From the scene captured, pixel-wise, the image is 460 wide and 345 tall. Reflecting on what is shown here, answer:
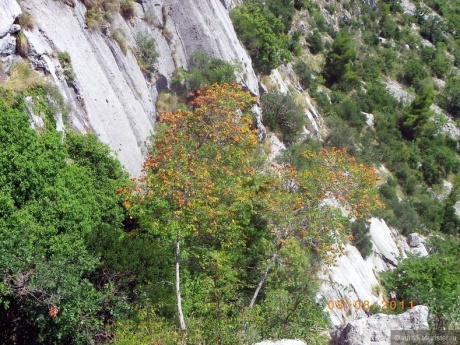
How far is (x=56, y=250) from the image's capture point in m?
11.5

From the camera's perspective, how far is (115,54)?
1977cm

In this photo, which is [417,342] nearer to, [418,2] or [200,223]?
[200,223]

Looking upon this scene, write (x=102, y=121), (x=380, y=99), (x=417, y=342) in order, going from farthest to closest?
(x=380, y=99), (x=102, y=121), (x=417, y=342)

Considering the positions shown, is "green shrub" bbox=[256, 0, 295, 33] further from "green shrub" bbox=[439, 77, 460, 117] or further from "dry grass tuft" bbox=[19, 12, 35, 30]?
"dry grass tuft" bbox=[19, 12, 35, 30]

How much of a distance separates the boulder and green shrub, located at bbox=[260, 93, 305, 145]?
17.3 metres

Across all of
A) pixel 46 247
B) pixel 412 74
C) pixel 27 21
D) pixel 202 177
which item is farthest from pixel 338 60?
pixel 46 247

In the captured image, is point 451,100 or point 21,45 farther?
point 451,100

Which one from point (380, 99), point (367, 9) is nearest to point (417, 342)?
point (380, 99)

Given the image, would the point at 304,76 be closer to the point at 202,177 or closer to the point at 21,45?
the point at 21,45

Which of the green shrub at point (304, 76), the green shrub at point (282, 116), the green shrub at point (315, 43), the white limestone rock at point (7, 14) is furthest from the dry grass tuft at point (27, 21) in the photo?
the green shrub at point (315, 43)

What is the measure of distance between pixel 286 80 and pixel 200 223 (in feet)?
75.3

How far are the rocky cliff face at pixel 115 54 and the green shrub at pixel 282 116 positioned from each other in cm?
341

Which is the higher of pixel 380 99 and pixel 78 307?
pixel 78 307

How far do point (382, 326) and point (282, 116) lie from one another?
18.0m
